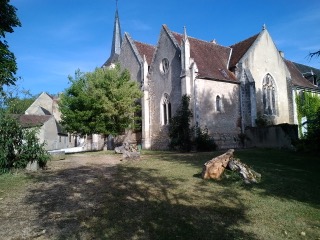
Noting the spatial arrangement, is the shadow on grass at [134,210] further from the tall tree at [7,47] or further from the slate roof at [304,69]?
the slate roof at [304,69]

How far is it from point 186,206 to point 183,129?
1586 cm

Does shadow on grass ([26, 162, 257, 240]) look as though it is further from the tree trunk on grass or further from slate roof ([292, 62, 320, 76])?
slate roof ([292, 62, 320, 76])

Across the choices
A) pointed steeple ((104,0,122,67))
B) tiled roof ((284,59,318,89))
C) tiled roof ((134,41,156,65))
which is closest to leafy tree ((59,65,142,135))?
tiled roof ((134,41,156,65))

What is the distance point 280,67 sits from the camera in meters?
29.2

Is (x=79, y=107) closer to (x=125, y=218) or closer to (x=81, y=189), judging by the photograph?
(x=81, y=189)

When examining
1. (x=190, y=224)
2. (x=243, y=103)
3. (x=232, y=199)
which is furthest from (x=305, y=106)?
(x=190, y=224)

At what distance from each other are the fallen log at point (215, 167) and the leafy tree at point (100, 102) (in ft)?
47.4

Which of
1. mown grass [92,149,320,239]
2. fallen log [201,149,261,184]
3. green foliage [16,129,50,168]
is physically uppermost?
green foliage [16,129,50,168]

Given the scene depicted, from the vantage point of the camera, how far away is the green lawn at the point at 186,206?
Answer: 5418 mm

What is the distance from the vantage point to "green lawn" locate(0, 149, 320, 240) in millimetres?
5418

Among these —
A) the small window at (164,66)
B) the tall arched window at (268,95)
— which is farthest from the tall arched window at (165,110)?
the tall arched window at (268,95)

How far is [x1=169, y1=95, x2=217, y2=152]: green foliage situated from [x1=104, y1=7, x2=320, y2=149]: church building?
0.49m

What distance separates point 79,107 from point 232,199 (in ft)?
66.8

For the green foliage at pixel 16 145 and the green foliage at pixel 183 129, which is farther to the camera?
the green foliage at pixel 183 129
